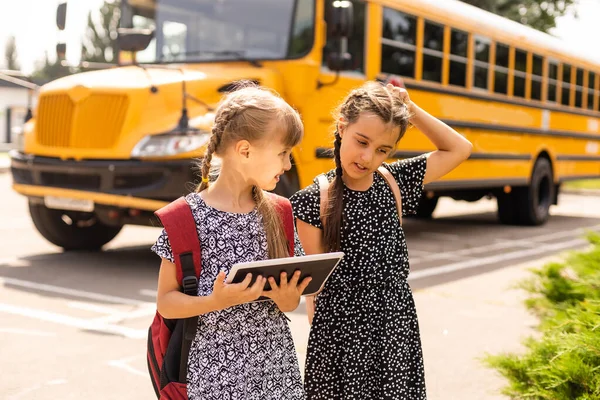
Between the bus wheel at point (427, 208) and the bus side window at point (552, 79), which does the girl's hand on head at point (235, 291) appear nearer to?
the bus wheel at point (427, 208)

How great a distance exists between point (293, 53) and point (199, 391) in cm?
481

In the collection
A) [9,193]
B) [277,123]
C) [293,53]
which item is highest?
[293,53]

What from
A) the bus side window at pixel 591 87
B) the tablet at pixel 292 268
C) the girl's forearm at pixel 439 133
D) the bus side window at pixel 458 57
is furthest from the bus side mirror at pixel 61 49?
the bus side window at pixel 591 87

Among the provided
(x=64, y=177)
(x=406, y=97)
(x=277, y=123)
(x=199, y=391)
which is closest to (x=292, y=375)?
(x=199, y=391)

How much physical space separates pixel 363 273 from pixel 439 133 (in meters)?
0.54

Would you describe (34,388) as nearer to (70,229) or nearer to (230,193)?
(230,193)

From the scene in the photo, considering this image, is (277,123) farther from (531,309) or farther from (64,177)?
(64,177)

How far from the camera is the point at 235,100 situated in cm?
198

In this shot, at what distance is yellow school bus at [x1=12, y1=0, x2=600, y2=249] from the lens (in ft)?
18.8

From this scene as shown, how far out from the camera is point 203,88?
19.6ft

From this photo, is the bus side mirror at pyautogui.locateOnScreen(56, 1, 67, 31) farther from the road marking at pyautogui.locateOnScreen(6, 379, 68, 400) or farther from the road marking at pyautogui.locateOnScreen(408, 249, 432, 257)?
the road marking at pyautogui.locateOnScreen(6, 379, 68, 400)

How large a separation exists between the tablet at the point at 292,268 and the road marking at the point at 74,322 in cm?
250

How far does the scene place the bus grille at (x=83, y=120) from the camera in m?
5.88

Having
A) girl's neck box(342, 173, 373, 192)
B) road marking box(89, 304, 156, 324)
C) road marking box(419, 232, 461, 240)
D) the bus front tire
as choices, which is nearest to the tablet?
girl's neck box(342, 173, 373, 192)
